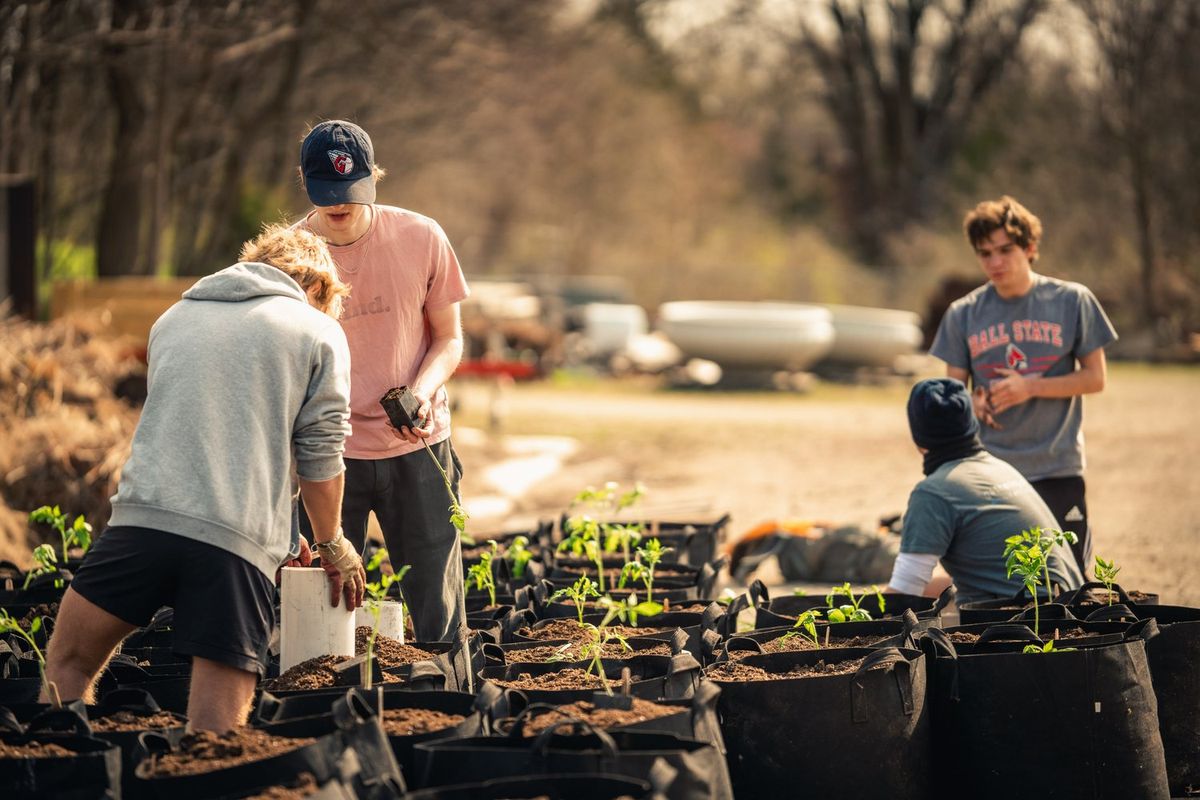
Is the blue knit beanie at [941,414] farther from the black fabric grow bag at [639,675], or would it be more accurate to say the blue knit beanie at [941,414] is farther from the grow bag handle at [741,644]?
the black fabric grow bag at [639,675]

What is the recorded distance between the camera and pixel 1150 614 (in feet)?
15.2

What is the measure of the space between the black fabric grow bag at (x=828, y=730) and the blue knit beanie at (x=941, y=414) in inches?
58.4

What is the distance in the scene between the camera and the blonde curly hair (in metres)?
3.82

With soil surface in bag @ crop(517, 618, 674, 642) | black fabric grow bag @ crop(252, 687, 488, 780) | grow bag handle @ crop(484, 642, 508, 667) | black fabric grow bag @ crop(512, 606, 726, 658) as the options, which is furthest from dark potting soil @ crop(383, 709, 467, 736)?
soil surface in bag @ crop(517, 618, 674, 642)

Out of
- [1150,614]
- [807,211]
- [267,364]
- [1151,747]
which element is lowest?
[1151,747]

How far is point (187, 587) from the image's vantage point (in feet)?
11.9

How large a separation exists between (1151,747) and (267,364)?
265 cm

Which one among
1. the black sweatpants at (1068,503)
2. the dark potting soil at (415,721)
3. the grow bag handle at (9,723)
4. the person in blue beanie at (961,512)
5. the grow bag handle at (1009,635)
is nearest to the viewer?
the grow bag handle at (9,723)

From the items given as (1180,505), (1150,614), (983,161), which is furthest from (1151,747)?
(983,161)

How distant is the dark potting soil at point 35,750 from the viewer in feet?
10.7

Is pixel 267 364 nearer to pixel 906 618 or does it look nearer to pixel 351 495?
pixel 351 495

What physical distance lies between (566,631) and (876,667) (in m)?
1.33

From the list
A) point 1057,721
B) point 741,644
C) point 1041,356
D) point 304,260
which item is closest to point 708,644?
point 741,644

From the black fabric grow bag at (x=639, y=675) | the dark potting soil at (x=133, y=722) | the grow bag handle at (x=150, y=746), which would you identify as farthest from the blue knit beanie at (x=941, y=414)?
the grow bag handle at (x=150, y=746)
